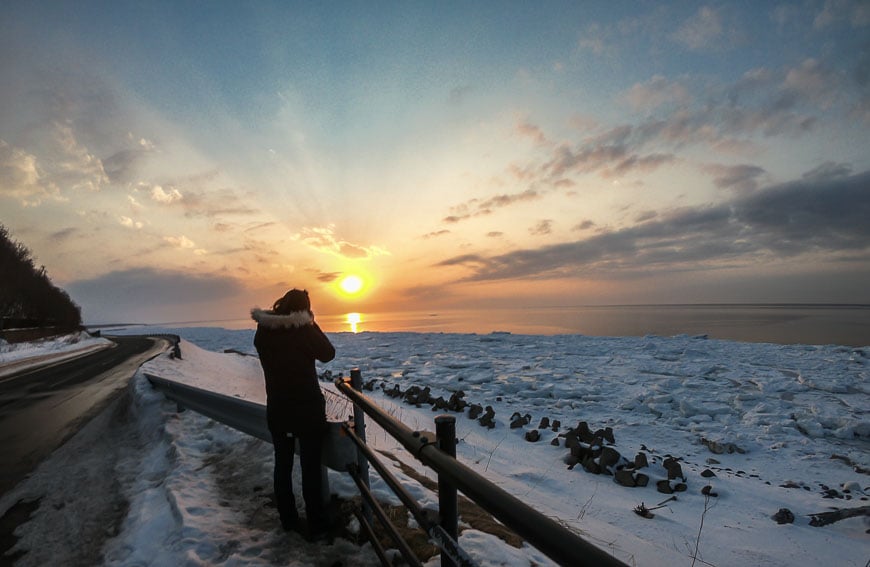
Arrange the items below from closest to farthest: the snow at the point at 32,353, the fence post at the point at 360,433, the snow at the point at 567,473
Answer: the fence post at the point at 360,433 → the snow at the point at 567,473 → the snow at the point at 32,353

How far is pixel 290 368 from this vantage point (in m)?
3.37

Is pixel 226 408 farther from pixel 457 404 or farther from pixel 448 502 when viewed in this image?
pixel 457 404

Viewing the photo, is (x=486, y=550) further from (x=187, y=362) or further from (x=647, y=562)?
(x=187, y=362)

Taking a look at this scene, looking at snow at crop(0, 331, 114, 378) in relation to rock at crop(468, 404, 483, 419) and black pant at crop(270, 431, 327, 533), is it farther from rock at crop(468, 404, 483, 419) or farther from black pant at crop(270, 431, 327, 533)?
black pant at crop(270, 431, 327, 533)

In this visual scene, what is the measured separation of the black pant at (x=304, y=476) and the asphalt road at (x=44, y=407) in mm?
4253

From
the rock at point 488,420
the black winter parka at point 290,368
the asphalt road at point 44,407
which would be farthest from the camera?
the rock at point 488,420

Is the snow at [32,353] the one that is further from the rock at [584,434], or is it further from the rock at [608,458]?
the rock at [608,458]

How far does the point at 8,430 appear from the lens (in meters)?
7.32

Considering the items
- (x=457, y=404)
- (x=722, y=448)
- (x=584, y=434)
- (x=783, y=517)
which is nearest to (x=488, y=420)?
(x=457, y=404)

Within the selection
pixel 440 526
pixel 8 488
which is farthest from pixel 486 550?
pixel 8 488

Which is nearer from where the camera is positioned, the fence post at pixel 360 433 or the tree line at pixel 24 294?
the fence post at pixel 360 433

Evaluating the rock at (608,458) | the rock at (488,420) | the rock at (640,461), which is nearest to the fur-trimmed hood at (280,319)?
the rock at (608,458)

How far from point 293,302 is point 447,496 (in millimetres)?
2221

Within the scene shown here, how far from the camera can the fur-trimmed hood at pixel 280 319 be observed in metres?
3.28
